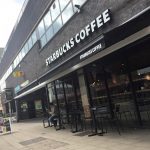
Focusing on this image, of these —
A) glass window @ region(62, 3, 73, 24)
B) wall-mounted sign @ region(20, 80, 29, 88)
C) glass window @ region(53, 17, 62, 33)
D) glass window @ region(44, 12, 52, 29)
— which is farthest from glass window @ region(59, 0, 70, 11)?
wall-mounted sign @ region(20, 80, 29, 88)

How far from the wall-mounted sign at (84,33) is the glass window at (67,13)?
117cm

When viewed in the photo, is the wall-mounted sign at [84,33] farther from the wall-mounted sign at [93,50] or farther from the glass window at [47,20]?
the glass window at [47,20]

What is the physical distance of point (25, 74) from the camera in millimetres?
30266

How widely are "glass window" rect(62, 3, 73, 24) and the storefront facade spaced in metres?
0.05

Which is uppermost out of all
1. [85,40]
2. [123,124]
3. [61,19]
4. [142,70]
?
[61,19]

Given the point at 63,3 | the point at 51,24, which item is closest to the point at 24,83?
the point at 51,24

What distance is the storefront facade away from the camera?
10.0 m

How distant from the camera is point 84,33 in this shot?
14195 mm

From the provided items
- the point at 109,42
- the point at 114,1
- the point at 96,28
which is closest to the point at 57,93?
the point at 96,28

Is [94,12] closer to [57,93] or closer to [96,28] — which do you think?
[96,28]

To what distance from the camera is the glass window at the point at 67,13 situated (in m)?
15.9

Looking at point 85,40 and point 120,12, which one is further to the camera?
point 85,40

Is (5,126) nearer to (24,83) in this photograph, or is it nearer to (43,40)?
(43,40)

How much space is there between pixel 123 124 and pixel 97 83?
263 centimetres
